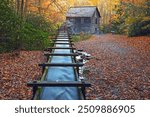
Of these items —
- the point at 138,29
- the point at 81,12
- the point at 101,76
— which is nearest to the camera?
the point at 101,76

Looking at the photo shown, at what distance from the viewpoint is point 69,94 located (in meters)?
8.45

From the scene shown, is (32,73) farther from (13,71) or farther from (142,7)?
(142,7)

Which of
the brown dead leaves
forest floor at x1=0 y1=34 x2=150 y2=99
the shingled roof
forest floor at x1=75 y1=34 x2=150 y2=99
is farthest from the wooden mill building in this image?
the brown dead leaves

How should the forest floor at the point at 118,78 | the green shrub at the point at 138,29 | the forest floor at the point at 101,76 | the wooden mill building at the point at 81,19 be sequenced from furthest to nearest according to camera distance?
1. the wooden mill building at the point at 81,19
2. the green shrub at the point at 138,29
3. the forest floor at the point at 118,78
4. the forest floor at the point at 101,76

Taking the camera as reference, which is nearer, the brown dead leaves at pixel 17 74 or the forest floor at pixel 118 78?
the brown dead leaves at pixel 17 74

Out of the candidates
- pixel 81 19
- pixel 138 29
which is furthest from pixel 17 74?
pixel 81 19

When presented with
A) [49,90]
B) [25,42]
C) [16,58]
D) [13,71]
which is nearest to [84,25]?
[25,42]

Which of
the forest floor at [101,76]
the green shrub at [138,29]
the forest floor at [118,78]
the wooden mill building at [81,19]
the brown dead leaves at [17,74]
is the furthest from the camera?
the wooden mill building at [81,19]

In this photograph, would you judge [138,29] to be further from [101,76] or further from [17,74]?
[17,74]

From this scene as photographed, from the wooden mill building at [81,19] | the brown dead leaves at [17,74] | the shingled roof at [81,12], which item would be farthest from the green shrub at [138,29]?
the brown dead leaves at [17,74]

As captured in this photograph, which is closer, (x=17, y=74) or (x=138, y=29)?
(x=17, y=74)

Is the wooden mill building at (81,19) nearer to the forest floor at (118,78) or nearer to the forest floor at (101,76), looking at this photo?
the forest floor at (118,78)

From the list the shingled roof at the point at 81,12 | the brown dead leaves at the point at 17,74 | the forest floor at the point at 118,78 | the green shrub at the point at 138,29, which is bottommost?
the forest floor at the point at 118,78

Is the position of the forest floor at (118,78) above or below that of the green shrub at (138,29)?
below
